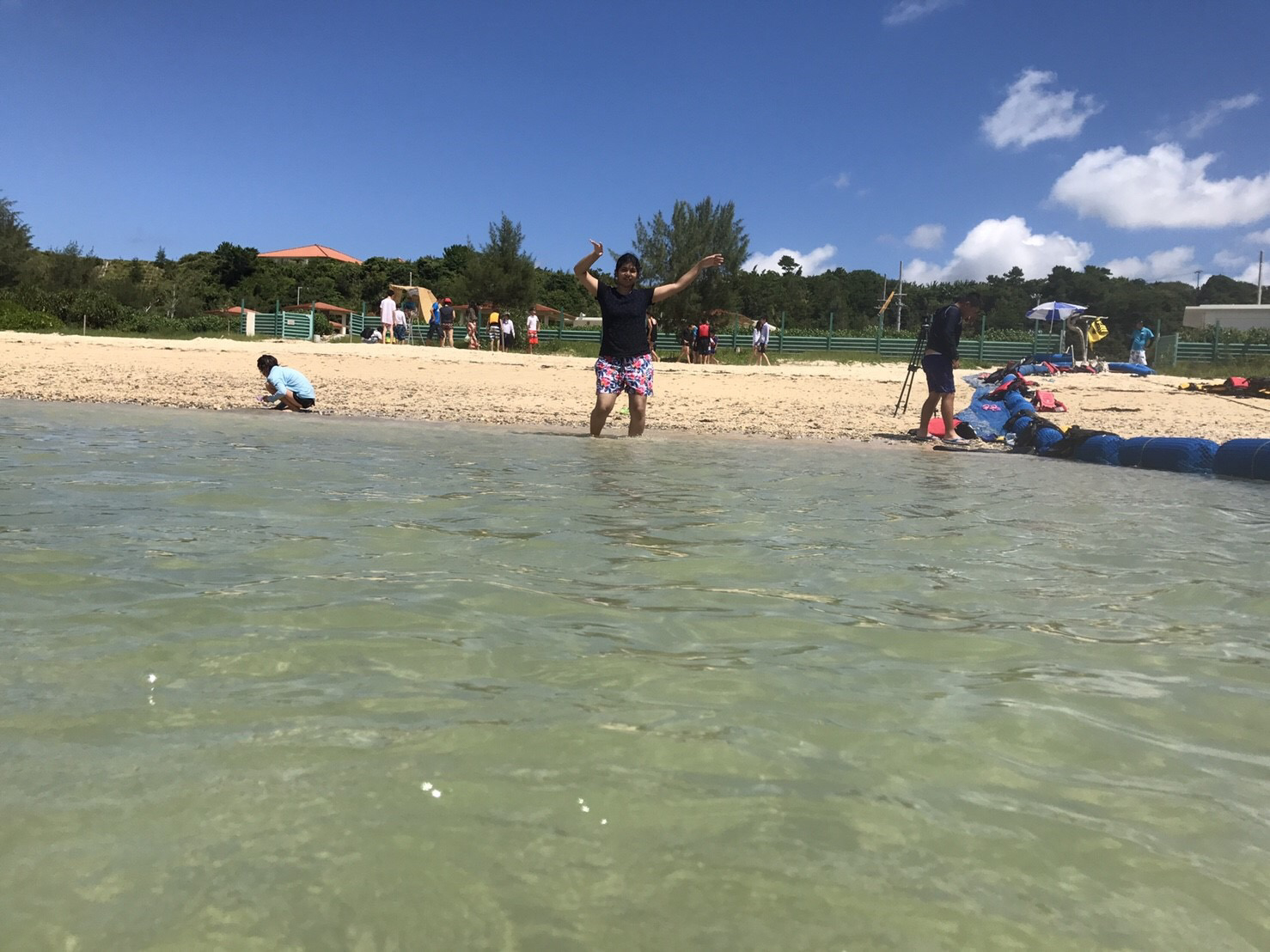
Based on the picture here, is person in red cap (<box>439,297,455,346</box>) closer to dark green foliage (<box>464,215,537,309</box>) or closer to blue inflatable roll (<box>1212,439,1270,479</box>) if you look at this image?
dark green foliage (<box>464,215,537,309</box>)

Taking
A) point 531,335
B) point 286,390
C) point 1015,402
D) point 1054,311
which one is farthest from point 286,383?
point 1054,311

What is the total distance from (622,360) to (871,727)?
21.6 ft

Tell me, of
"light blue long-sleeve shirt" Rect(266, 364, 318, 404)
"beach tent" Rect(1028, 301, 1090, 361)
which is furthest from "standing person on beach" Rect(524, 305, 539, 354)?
"light blue long-sleeve shirt" Rect(266, 364, 318, 404)

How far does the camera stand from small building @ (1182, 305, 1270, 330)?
49562mm

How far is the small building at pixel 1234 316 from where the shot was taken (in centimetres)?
4956

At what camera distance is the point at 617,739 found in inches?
81.5

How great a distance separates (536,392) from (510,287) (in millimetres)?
21171

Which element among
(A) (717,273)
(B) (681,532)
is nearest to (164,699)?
(B) (681,532)

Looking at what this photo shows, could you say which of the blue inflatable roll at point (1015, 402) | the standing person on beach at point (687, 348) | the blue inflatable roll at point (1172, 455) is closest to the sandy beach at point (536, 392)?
the blue inflatable roll at point (1015, 402)

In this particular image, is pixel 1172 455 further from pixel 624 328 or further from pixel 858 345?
pixel 858 345

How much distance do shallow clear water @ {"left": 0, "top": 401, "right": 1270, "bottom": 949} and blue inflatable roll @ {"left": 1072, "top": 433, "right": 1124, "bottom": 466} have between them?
5.13 m

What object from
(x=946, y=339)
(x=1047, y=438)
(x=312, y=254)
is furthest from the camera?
(x=312, y=254)

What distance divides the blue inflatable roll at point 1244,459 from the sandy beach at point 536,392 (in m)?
2.59

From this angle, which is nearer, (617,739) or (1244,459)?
(617,739)
